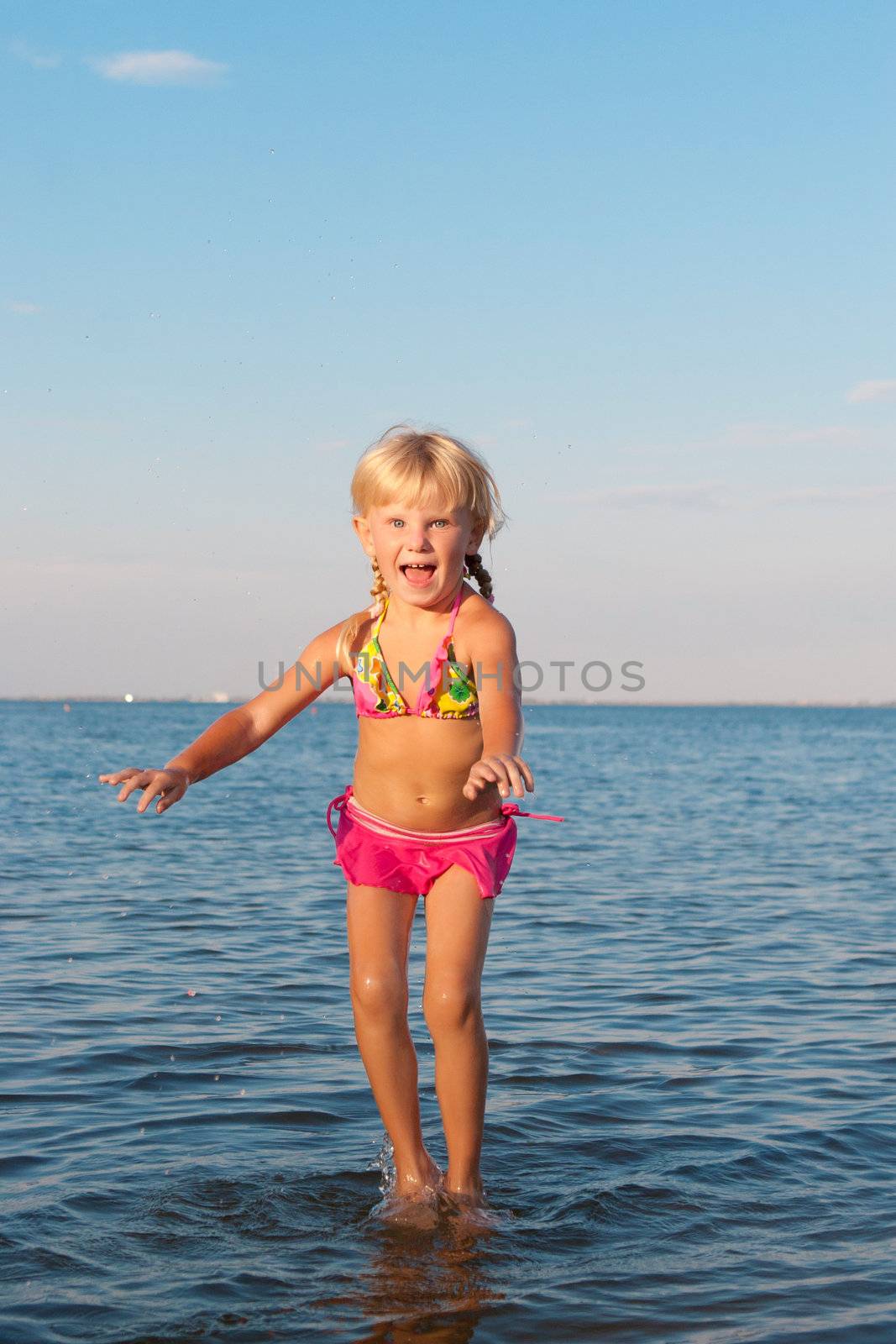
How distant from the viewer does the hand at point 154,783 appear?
13.1ft

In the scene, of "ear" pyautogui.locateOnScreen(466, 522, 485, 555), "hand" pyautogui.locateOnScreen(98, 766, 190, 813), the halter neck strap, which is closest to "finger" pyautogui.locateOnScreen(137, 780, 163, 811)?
"hand" pyautogui.locateOnScreen(98, 766, 190, 813)

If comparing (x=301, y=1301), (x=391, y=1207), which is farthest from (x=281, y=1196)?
(x=301, y=1301)

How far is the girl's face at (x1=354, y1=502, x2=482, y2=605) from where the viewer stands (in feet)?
13.8

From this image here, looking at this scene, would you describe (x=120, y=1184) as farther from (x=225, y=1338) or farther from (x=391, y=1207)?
(x=225, y=1338)

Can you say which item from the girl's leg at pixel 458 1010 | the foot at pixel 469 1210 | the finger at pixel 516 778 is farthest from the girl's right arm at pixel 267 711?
the foot at pixel 469 1210

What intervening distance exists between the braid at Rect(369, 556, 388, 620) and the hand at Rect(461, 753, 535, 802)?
0.93m

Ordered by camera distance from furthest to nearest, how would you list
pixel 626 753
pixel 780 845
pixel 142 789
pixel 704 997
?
pixel 626 753
pixel 780 845
pixel 704 997
pixel 142 789

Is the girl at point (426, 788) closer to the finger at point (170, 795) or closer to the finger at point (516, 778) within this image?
the finger at point (170, 795)

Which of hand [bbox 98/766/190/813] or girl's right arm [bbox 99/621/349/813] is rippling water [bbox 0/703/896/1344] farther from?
girl's right arm [bbox 99/621/349/813]

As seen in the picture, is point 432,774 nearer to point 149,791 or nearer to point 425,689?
point 425,689

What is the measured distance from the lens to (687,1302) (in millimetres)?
3645

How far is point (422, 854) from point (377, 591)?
0.89 metres

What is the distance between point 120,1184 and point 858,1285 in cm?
229

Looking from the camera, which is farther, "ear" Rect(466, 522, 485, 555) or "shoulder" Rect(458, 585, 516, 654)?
"ear" Rect(466, 522, 485, 555)
